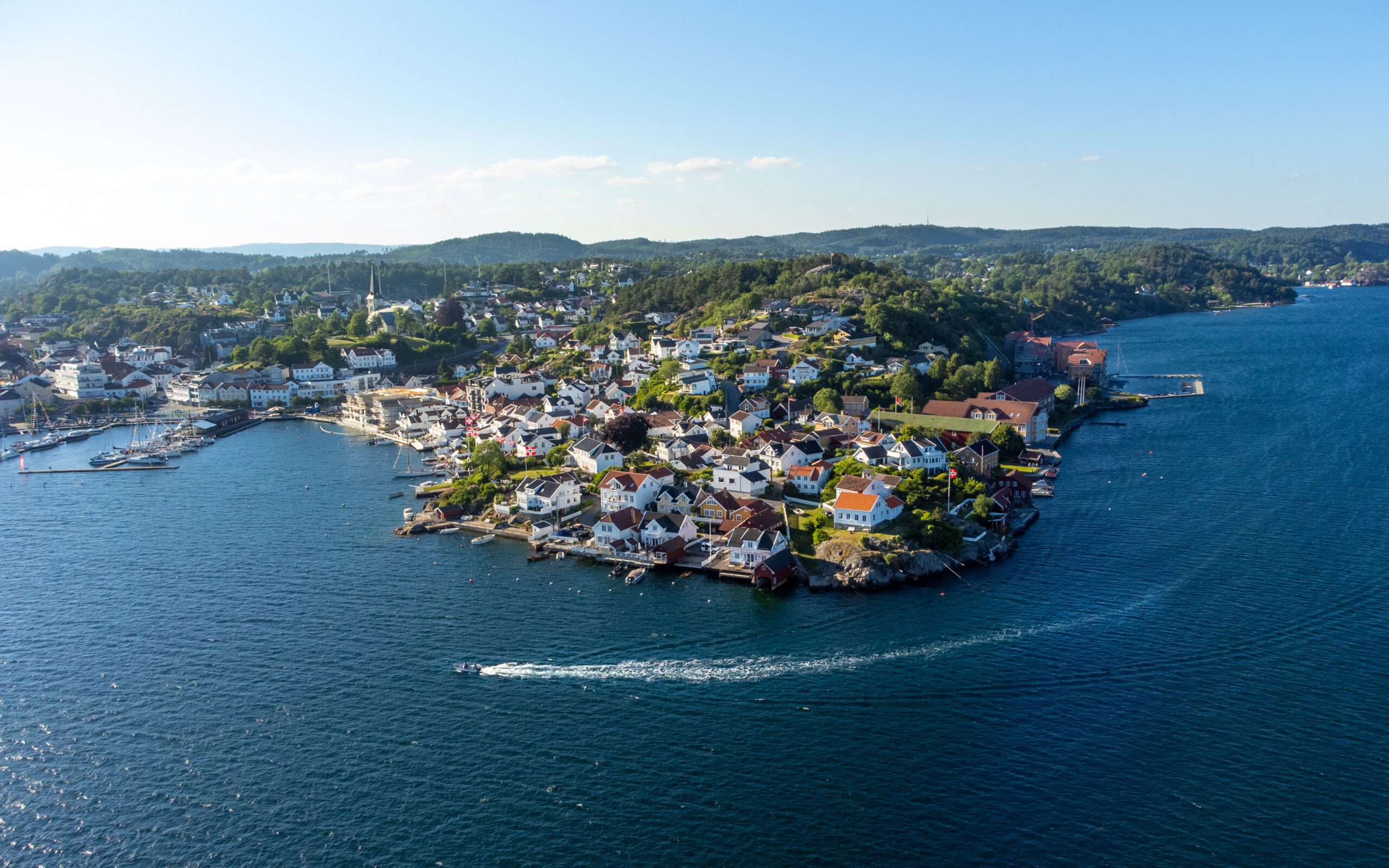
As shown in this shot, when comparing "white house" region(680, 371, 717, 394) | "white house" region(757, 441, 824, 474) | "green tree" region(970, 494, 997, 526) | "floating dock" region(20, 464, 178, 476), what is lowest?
"floating dock" region(20, 464, 178, 476)

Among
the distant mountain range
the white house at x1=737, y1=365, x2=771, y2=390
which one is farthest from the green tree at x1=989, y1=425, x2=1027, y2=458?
the distant mountain range

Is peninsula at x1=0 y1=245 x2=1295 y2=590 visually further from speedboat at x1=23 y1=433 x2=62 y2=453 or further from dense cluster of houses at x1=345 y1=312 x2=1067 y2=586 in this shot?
speedboat at x1=23 y1=433 x2=62 y2=453

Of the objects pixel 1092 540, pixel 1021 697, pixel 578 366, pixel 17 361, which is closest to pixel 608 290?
pixel 578 366

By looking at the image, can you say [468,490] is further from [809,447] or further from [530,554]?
[809,447]

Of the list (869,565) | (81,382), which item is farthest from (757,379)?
(81,382)

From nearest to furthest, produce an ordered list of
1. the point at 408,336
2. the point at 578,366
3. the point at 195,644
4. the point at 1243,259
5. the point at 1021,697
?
the point at 1021,697, the point at 195,644, the point at 578,366, the point at 408,336, the point at 1243,259

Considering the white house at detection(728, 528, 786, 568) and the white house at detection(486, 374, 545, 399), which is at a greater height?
the white house at detection(486, 374, 545, 399)

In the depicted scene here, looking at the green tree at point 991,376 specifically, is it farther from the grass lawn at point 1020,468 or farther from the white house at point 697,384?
the white house at point 697,384
